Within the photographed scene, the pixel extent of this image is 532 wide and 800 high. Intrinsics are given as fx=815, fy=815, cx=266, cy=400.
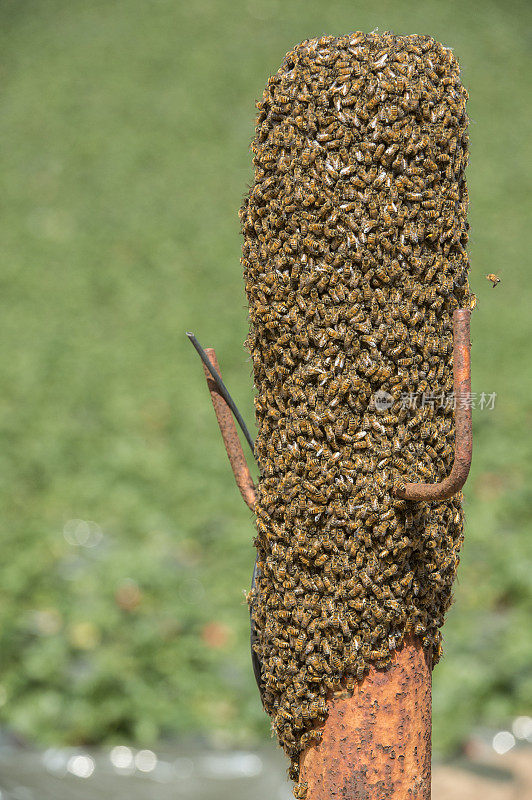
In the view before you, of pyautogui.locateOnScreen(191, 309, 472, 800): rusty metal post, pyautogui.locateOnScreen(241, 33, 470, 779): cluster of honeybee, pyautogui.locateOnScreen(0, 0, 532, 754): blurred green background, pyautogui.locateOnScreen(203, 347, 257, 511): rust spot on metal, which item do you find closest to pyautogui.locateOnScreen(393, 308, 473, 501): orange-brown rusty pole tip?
pyautogui.locateOnScreen(241, 33, 470, 779): cluster of honeybee

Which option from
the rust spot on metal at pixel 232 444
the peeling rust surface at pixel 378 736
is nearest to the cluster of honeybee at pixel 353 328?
the peeling rust surface at pixel 378 736

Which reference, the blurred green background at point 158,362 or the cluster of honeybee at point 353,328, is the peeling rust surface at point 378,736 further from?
the blurred green background at point 158,362

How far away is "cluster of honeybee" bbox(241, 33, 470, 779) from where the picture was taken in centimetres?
177

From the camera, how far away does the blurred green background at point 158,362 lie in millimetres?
4688

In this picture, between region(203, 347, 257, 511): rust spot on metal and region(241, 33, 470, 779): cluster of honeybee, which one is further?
region(203, 347, 257, 511): rust spot on metal

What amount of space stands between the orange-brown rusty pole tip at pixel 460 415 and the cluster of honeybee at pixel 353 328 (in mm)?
106

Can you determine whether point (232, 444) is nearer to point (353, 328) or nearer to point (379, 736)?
point (353, 328)

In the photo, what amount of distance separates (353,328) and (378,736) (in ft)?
3.19

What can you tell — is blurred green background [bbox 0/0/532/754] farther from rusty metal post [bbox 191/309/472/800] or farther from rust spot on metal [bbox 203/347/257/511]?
rust spot on metal [bbox 203/347/257/511]

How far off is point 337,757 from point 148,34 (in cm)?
1949

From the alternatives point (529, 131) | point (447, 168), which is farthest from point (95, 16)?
point (447, 168)

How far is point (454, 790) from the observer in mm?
4078

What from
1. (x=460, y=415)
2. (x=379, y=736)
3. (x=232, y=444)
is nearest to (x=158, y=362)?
(x=232, y=444)

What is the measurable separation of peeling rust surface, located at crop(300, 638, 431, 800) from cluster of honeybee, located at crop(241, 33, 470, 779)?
5 cm
